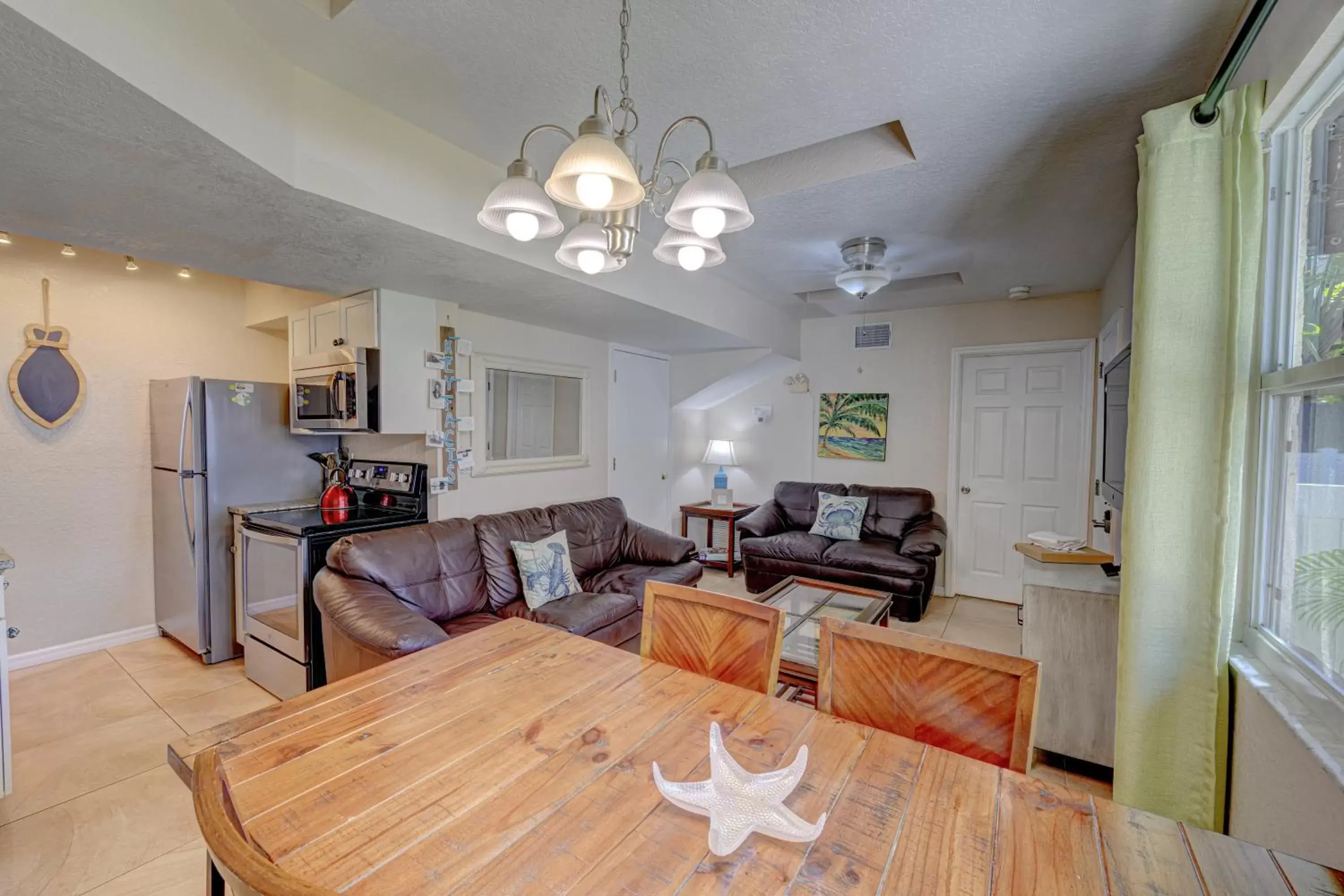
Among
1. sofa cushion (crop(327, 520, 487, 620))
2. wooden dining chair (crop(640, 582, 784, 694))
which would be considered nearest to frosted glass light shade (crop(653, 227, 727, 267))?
wooden dining chair (crop(640, 582, 784, 694))

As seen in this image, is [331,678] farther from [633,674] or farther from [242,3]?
[242,3]

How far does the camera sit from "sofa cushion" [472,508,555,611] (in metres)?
2.93

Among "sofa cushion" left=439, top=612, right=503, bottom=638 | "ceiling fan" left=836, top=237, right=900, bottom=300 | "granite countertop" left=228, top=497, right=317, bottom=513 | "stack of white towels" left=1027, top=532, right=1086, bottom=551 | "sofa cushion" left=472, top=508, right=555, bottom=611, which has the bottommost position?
"sofa cushion" left=439, top=612, right=503, bottom=638

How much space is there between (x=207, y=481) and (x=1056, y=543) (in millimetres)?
4486

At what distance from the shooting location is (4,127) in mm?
1331

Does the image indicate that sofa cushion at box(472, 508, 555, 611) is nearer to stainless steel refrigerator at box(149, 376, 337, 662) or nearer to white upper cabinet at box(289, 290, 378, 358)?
white upper cabinet at box(289, 290, 378, 358)

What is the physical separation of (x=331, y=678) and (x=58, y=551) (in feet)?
7.11

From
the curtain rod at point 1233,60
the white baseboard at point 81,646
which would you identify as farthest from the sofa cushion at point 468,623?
the curtain rod at point 1233,60

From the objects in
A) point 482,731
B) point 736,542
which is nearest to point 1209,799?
point 482,731

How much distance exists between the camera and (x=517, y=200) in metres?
1.29

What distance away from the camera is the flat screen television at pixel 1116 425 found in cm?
217

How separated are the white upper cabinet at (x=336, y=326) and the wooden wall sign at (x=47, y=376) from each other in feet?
3.66

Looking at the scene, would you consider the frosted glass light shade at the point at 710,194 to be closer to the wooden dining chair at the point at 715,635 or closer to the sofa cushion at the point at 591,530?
the wooden dining chair at the point at 715,635

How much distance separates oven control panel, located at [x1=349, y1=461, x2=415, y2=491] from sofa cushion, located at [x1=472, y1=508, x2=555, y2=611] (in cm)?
51
